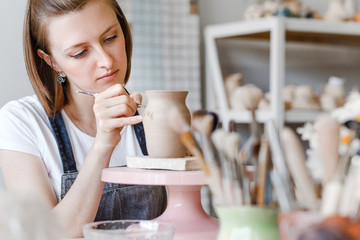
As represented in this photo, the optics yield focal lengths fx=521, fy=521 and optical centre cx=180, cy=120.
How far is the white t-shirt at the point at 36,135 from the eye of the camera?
1.30 metres

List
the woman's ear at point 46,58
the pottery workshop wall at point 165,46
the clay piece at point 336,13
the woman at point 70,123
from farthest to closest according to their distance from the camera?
the clay piece at point 336,13, the pottery workshop wall at point 165,46, the woman's ear at point 46,58, the woman at point 70,123

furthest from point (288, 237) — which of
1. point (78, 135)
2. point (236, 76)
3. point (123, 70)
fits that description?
point (236, 76)

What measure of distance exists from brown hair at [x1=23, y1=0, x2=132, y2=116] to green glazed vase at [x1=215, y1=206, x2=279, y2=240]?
2.78 ft

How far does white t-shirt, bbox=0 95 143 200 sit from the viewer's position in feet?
4.26

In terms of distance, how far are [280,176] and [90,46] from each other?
816mm

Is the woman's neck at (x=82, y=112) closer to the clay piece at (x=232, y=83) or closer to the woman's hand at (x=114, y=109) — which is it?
the woman's hand at (x=114, y=109)

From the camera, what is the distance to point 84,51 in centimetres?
125

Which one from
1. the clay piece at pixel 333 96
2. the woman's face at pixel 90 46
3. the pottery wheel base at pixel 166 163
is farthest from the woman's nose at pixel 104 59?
the clay piece at pixel 333 96

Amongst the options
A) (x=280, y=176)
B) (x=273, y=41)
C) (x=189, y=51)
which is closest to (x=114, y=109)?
(x=280, y=176)

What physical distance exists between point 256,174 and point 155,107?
44 cm

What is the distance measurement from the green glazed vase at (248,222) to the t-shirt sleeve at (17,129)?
2.74ft

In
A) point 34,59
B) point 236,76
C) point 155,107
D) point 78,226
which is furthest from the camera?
point 236,76

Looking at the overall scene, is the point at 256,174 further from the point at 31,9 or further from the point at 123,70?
the point at 31,9

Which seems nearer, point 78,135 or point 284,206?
point 284,206
